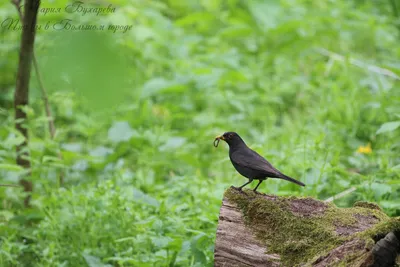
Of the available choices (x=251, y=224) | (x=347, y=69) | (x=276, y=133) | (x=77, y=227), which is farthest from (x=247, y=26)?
(x=251, y=224)

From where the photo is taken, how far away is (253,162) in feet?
9.29

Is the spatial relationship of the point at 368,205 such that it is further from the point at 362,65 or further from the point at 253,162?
the point at 362,65

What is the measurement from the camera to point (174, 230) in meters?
3.21

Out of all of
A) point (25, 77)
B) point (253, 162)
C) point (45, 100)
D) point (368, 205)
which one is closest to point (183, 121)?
point (45, 100)

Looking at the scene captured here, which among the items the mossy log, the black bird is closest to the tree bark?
the black bird

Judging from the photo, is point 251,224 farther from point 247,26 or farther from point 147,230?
point 247,26

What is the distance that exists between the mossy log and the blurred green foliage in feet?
1.58

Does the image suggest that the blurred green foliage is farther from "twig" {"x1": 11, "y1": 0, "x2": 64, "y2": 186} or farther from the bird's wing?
the bird's wing

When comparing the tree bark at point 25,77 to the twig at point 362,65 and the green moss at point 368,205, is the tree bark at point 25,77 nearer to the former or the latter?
the green moss at point 368,205

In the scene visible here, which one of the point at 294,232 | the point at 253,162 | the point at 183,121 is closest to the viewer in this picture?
the point at 294,232

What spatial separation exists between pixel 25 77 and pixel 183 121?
2.51 metres

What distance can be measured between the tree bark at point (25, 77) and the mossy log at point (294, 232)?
4.82 feet

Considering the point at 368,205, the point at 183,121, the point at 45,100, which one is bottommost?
the point at 183,121

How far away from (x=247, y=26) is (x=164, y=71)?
123cm
